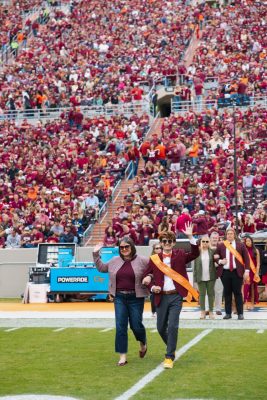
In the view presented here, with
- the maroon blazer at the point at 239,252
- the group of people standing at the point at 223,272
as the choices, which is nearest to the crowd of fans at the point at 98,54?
the group of people standing at the point at 223,272

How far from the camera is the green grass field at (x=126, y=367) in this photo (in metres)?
9.97

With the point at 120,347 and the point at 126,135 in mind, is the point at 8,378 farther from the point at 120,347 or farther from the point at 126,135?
the point at 126,135

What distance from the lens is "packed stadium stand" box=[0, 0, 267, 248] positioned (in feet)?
88.2

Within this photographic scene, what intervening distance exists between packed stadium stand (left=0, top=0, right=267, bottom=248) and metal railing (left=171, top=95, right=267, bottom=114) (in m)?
0.05

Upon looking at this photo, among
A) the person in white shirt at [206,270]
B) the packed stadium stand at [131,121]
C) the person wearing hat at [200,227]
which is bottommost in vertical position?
the person in white shirt at [206,270]

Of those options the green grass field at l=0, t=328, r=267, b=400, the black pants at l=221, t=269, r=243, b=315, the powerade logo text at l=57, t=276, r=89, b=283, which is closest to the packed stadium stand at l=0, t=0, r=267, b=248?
the powerade logo text at l=57, t=276, r=89, b=283

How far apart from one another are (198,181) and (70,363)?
16.6 meters

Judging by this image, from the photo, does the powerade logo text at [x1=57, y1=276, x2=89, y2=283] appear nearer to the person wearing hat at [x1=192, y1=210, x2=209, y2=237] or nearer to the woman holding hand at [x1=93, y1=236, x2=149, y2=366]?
→ the person wearing hat at [x1=192, y1=210, x2=209, y2=237]

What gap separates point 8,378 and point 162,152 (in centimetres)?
2014

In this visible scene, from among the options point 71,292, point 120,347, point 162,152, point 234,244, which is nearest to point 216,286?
point 234,244

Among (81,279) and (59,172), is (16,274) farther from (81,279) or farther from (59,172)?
(59,172)

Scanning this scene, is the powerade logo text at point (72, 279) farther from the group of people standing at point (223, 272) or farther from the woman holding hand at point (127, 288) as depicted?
the woman holding hand at point (127, 288)

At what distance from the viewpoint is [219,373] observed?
435 inches

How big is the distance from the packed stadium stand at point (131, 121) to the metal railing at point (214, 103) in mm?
48
